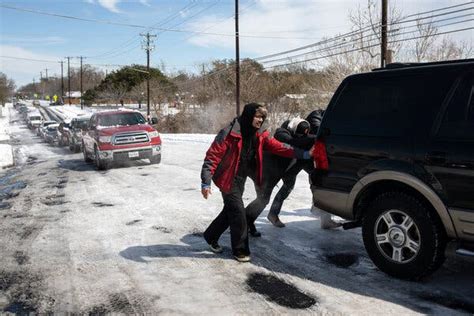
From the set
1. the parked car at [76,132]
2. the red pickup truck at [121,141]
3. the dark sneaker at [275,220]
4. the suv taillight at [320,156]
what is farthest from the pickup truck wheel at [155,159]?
the suv taillight at [320,156]

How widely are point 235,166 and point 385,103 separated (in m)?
1.66

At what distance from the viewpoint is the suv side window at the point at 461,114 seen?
12.0 ft

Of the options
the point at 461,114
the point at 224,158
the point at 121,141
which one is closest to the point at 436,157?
the point at 461,114

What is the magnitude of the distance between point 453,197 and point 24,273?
4.26 m

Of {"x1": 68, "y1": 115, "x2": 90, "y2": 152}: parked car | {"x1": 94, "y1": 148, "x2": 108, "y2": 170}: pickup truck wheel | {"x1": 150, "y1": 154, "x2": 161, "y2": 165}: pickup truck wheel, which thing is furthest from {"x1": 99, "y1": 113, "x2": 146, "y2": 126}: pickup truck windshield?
{"x1": 68, "y1": 115, "x2": 90, "y2": 152}: parked car

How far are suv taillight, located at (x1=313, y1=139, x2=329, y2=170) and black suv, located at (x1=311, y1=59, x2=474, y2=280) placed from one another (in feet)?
0.03

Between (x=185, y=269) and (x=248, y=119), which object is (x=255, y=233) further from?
(x=248, y=119)

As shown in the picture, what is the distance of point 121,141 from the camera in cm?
1336

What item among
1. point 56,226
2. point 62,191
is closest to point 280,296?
point 56,226

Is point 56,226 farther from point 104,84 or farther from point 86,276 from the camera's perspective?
point 104,84

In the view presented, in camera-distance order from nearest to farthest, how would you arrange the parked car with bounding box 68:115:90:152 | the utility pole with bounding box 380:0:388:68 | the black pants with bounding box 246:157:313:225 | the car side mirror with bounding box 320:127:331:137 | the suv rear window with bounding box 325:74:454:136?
the suv rear window with bounding box 325:74:454:136 → the car side mirror with bounding box 320:127:331:137 → the black pants with bounding box 246:157:313:225 → the utility pole with bounding box 380:0:388:68 → the parked car with bounding box 68:115:90:152

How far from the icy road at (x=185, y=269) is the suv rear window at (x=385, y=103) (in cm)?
128

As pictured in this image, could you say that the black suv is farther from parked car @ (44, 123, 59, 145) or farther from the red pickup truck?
parked car @ (44, 123, 59, 145)

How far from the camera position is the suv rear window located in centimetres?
396
